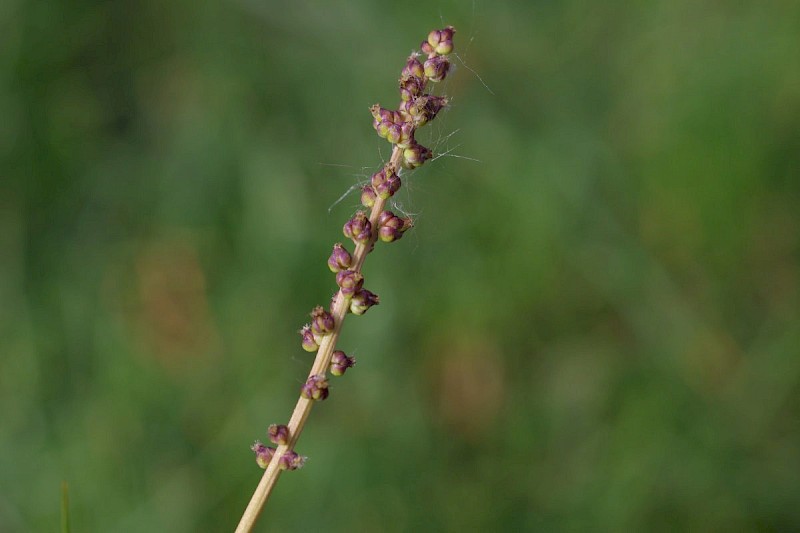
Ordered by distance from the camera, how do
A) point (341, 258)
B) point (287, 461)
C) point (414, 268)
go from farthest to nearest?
point (414, 268) < point (341, 258) < point (287, 461)

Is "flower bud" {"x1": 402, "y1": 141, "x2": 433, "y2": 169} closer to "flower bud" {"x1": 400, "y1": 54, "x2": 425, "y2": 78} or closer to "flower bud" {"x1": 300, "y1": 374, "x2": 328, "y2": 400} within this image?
"flower bud" {"x1": 400, "y1": 54, "x2": 425, "y2": 78}

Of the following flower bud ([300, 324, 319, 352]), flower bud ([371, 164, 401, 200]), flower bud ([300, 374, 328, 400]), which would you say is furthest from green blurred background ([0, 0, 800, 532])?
flower bud ([371, 164, 401, 200])

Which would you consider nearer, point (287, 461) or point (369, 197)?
point (287, 461)

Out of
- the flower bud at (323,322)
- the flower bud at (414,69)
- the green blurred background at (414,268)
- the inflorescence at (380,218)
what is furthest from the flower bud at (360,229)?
the green blurred background at (414,268)

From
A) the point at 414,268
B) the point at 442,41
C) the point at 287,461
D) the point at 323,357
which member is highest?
the point at 414,268

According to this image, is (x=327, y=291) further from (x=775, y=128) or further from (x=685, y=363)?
(x=775, y=128)

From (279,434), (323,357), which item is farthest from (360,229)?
(279,434)

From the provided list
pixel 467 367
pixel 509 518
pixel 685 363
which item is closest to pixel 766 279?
pixel 685 363

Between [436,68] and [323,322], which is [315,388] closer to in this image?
[323,322]
